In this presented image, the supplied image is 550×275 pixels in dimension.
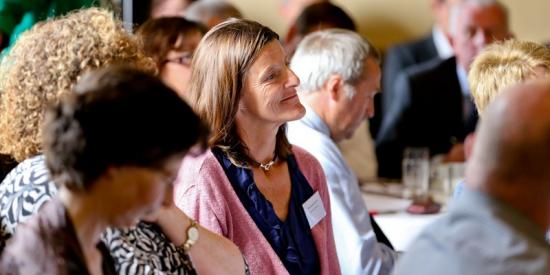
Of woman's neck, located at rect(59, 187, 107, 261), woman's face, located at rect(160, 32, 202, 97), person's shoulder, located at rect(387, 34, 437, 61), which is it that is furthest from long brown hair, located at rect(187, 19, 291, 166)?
person's shoulder, located at rect(387, 34, 437, 61)

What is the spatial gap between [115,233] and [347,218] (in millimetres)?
1384

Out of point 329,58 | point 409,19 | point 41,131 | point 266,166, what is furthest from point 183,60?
point 409,19

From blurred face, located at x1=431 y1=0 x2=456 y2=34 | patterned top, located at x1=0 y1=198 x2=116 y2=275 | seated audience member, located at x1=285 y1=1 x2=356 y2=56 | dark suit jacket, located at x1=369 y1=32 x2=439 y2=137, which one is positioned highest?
patterned top, located at x1=0 y1=198 x2=116 y2=275

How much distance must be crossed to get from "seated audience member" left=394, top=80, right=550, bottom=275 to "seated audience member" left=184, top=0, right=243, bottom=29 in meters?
2.95

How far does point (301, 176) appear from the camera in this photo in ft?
9.42

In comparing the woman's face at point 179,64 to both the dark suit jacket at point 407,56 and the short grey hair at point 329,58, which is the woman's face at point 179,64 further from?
the dark suit jacket at point 407,56

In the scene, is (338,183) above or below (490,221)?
below

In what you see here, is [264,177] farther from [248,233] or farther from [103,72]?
[103,72]

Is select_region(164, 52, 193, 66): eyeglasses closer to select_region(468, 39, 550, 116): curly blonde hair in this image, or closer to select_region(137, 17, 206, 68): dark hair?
select_region(137, 17, 206, 68): dark hair

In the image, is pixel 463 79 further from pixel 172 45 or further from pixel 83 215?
pixel 83 215

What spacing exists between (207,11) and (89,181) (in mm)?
3144

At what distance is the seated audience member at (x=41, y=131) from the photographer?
1.99 meters

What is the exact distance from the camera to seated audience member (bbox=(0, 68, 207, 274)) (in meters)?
1.58

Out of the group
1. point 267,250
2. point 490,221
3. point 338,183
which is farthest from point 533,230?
point 338,183
